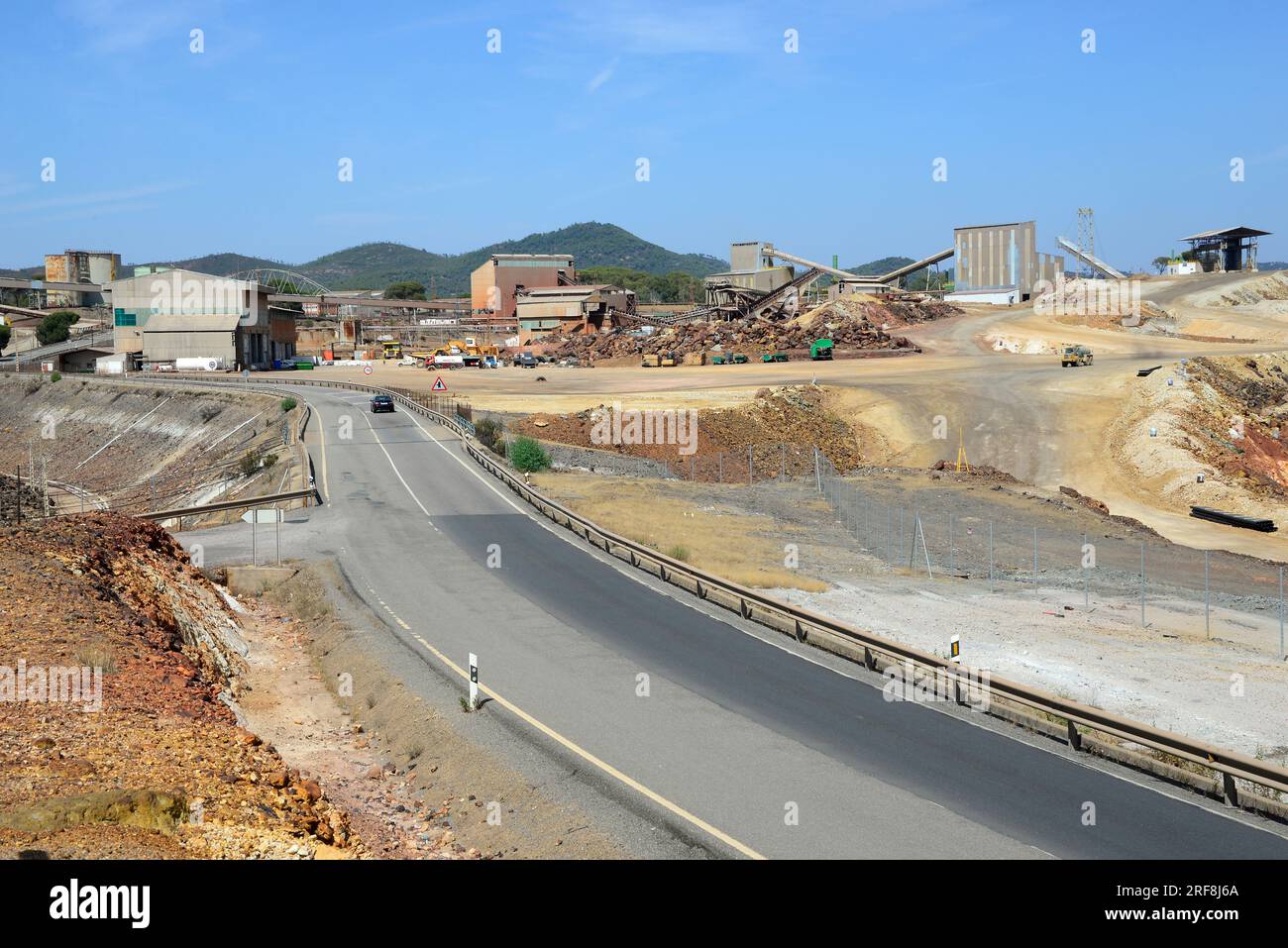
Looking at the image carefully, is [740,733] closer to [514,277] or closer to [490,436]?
[490,436]

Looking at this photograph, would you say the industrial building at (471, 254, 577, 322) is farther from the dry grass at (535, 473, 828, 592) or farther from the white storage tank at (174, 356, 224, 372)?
the dry grass at (535, 473, 828, 592)

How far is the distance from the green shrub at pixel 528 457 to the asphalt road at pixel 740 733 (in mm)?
16422

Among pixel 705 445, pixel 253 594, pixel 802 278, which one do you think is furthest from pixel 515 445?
pixel 802 278

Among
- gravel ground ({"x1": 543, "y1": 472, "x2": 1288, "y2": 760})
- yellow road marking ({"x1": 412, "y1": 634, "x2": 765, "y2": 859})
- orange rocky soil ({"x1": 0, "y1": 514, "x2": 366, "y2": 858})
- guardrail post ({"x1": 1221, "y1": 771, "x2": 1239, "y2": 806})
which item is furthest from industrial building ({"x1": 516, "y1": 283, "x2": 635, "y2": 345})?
guardrail post ({"x1": 1221, "y1": 771, "x2": 1239, "y2": 806})

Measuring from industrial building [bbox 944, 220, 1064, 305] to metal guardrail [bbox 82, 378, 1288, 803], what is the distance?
359ft

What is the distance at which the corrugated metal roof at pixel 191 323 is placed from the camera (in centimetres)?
10725

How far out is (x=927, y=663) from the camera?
18141mm

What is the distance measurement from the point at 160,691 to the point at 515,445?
31.5 metres

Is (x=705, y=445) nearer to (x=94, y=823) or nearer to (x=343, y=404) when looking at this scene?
(x=343, y=404)

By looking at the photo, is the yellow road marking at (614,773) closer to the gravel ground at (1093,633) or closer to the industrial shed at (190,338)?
the gravel ground at (1093,633)

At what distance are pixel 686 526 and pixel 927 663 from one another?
699 inches

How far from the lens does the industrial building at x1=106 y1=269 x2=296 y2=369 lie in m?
107

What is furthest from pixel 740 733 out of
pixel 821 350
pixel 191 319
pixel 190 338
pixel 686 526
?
pixel 191 319

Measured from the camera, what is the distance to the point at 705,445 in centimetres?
5759
